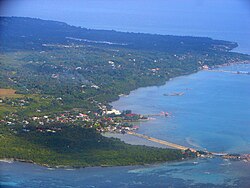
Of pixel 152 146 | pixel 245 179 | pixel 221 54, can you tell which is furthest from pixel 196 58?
pixel 245 179

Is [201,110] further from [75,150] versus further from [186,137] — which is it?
[75,150]

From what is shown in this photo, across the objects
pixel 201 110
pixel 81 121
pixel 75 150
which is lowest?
pixel 75 150

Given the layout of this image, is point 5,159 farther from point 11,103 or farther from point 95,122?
point 11,103

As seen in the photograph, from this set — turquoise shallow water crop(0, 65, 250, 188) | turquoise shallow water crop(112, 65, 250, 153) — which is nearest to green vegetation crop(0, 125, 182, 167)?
turquoise shallow water crop(0, 65, 250, 188)

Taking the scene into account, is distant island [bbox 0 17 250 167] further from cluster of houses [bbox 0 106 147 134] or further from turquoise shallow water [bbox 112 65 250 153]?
turquoise shallow water [bbox 112 65 250 153]

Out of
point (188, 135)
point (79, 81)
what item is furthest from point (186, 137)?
point (79, 81)

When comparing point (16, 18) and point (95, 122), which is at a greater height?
point (16, 18)
